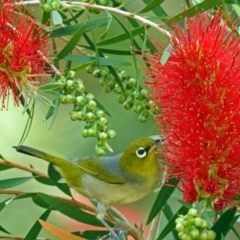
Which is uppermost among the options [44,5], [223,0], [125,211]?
[44,5]

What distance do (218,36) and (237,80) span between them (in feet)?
0.28

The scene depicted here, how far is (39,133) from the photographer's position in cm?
263

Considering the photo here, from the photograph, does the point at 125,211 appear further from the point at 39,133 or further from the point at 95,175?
the point at 95,175

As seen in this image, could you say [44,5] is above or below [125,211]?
above

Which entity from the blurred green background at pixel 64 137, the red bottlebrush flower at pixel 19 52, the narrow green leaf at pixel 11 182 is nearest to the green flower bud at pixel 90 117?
the red bottlebrush flower at pixel 19 52

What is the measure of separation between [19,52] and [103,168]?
1.63 feet

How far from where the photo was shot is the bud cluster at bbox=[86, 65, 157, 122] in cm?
150

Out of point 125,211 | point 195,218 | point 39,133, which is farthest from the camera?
point 39,133

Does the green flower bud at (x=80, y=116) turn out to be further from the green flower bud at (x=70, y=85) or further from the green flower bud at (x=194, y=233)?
the green flower bud at (x=194, y=233)

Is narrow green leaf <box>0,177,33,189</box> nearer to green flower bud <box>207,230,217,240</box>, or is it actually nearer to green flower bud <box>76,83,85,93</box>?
green flower bud <box>76,83,85,93</box>

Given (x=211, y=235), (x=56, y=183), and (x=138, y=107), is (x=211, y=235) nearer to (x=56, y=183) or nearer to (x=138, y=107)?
(x=138, y=107)

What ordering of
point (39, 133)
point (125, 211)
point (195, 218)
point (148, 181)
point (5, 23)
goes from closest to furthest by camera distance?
1. point (195, 218)
2. point (5, 23)
3. point (148, 181)
4. point (125, 211)
5. point (39, 133)

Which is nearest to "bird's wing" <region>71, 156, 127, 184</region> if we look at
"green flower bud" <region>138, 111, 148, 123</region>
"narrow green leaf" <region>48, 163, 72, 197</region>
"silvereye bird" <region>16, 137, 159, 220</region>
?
"silvereye bird" <region>16, 137, 159, 220</region>

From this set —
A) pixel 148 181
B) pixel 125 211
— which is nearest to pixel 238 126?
pixel 148 181
